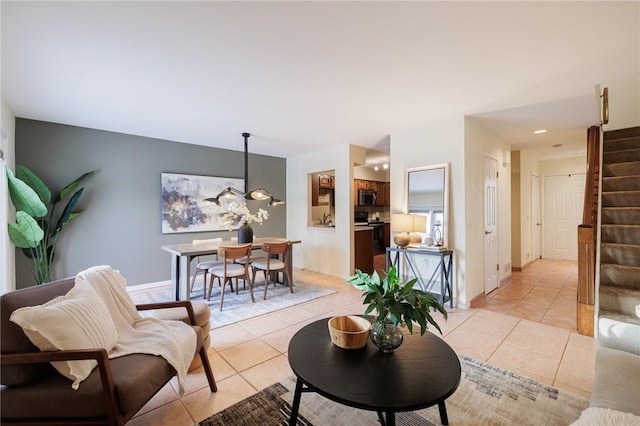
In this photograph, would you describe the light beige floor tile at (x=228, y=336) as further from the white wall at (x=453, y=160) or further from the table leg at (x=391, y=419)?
the white wall at (x=453, y=160)

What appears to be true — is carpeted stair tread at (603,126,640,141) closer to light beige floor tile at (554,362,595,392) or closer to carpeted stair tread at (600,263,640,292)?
carpeted stair tread at (600,263,640,292)

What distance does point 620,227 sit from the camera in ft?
9.23

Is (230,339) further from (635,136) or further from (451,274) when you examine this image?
(635,136)

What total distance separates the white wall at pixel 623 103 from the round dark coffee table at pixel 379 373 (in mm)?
3211

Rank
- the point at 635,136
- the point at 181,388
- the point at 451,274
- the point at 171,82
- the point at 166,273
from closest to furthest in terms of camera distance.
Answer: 1. the point at 181,388
2. the point at 171,82
3. the point at 635,136
4. the point at 451,274
5. the point at 166,273

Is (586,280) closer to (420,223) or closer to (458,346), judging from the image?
(458,346)

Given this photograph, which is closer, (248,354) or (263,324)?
(248,354)

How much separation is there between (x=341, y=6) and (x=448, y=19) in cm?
69

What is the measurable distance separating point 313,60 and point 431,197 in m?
2.51

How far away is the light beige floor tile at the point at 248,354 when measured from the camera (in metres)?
2.28

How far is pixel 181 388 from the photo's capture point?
62.2 inches

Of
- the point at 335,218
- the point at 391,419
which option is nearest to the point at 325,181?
the point at 335,218

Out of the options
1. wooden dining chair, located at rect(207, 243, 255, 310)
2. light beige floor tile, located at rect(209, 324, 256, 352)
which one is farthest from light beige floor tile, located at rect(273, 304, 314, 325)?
wooden dining chair, located at rect(207, 243, 255, 310)

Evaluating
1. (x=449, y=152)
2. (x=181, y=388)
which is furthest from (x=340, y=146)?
(x=181, y=388)
